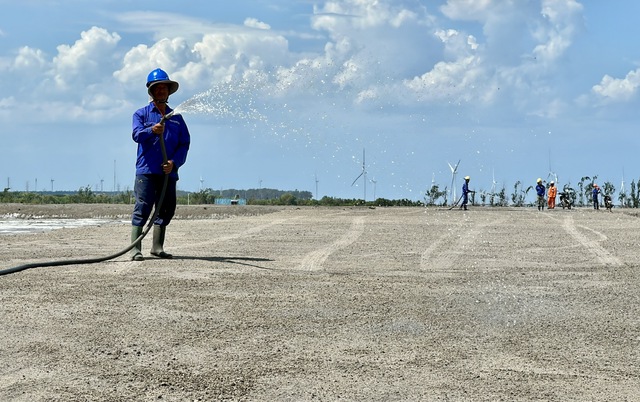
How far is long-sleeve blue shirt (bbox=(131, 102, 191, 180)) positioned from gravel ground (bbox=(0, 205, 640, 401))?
1.36m

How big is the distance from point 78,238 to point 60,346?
11.5 m

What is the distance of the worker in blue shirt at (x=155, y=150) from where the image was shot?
12.1m

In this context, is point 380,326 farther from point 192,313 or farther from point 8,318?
point 8,318

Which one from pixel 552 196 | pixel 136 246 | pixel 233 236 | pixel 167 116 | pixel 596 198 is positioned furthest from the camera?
pixel 552 196

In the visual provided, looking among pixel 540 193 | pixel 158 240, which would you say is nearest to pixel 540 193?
pixel 540 193

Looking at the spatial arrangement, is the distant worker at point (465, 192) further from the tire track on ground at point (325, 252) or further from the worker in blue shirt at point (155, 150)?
the worker in blue shirt at point (155, 150)

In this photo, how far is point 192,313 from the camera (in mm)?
8141

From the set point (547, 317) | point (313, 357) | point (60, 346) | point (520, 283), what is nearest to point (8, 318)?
point (60, 346)

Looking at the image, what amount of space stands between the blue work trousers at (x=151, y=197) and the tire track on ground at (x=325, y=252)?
2.12 meters

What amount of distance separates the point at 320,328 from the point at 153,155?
5.48m

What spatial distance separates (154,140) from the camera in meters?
12.1

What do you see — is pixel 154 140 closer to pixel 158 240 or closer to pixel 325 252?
pixel 158 240

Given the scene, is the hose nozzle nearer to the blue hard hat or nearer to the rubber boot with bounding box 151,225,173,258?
the blue hard hat

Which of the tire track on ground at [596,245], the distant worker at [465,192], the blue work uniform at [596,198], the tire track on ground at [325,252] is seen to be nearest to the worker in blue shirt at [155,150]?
the tire track on ground at [325,252]
